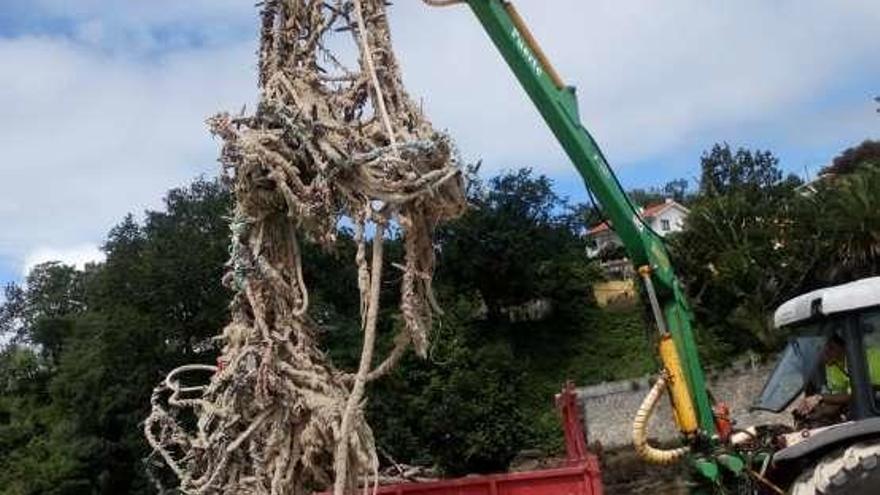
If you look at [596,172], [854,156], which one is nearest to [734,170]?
[854,156]

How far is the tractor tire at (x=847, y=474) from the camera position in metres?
6.42

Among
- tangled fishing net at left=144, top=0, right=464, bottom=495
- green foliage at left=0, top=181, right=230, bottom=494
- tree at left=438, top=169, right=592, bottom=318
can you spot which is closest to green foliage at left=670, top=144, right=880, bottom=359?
tree at left=438, top=169, right=592, bottom=318

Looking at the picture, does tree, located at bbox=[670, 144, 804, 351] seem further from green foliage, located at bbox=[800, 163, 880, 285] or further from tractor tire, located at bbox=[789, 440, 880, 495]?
tractor tire, located at bbox=[789, 440, 880, 495]

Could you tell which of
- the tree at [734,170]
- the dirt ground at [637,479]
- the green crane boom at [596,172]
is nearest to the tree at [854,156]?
the tree at [734,170]

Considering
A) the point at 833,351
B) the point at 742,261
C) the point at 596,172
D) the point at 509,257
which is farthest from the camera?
the point at 509,257

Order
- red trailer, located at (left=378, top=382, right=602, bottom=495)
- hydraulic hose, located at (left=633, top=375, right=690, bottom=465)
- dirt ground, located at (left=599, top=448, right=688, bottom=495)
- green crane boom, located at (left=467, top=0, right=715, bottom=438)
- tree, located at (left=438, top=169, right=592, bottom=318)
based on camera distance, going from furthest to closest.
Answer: tree, located at (left=438, top=169, right=592, bottom=318) < dirt ground, located at (left=599, top=448, right=688, bottom=495) < green crane boom, located at (left=467, top=0, right=715, bottom=438) < hydraulic hose, located at (left=633, top=375, right=690, bottom=465) < red trailer, located at (left=378, top=382, right=602, bottom=495)

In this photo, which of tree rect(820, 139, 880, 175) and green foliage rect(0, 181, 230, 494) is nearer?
green foliage rect(0, 181, 230, 494)

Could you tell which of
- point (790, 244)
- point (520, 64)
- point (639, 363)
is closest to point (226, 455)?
point (520, 64)

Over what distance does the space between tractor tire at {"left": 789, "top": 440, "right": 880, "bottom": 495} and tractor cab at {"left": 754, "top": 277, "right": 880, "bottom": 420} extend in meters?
0.29

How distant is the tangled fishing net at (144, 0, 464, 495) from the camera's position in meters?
5.92

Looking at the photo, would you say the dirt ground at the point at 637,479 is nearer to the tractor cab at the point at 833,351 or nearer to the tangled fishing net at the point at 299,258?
the tractor cab at the point at 833,351

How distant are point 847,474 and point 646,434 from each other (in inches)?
57.5

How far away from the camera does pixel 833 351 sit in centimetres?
713

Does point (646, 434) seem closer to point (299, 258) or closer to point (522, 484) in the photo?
point (522, 484)
